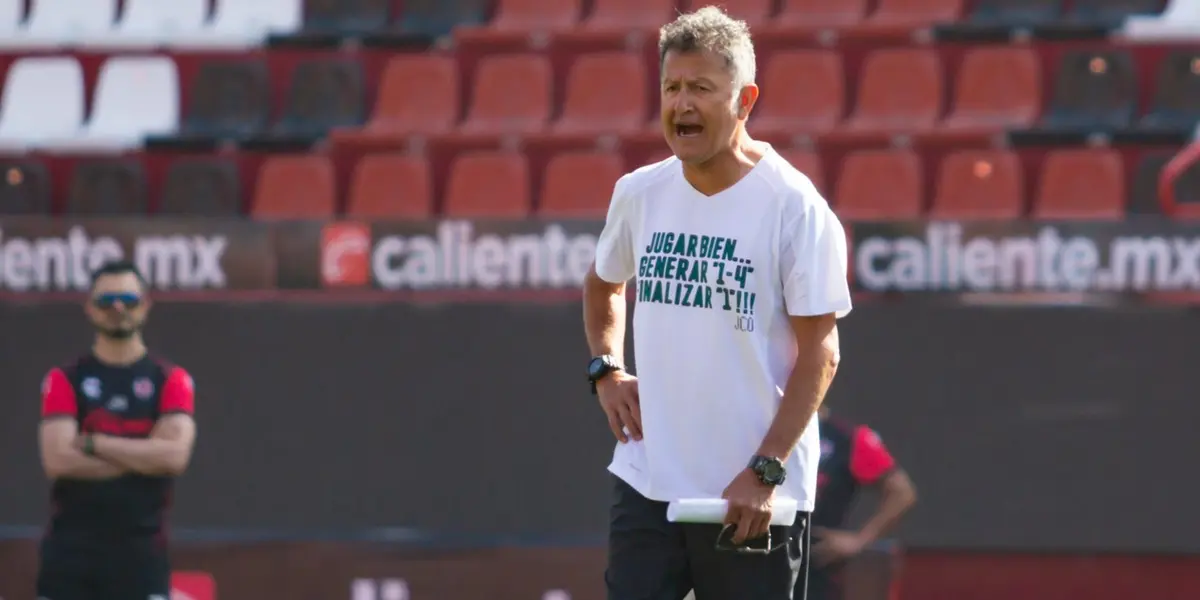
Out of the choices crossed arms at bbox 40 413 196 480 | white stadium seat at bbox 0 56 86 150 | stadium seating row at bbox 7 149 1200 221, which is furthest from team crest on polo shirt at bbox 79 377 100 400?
white stadium seat at bbox 0 56 86 150

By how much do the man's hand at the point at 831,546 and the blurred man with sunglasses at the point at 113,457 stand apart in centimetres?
252

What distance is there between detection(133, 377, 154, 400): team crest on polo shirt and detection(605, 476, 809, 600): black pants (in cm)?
344

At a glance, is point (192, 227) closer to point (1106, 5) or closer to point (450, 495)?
point (450, 495)

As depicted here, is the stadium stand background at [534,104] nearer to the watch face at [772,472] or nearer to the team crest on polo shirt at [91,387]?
the team crest on polo shirt at [91,387]

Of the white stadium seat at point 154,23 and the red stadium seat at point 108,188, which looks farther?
the white stadium seat at point 154,23

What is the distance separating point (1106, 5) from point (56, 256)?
682 centimetres

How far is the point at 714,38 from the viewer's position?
357 cm

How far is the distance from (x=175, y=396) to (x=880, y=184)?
197 inches

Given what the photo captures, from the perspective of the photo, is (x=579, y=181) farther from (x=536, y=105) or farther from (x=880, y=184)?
(x=880, y=184)

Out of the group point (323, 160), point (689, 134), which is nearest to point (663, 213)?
point (689, 134)

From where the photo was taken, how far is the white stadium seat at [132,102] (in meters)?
12.3

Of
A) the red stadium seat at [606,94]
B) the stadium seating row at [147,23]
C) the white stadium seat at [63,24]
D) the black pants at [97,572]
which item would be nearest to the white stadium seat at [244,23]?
the stadium seating row at [147,23]

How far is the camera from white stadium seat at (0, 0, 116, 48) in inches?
514

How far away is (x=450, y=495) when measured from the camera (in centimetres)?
861
